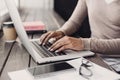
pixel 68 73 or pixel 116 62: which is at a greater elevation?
pixel 68 73

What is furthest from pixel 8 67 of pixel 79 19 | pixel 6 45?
pixel 79 19

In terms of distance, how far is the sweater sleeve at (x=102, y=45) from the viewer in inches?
51.7

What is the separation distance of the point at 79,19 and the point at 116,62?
51 centimetres

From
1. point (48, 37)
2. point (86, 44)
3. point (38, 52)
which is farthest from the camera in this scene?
point (48, 37)

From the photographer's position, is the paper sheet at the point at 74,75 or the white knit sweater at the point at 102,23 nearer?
the paper sheet at the point at 74,75

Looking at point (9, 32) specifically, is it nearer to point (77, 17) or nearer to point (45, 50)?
point (45, 50)

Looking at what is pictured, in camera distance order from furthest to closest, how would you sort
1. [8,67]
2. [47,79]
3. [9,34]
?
[9,34]
[8,67]
[47,79]

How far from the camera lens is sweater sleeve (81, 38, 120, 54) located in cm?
131

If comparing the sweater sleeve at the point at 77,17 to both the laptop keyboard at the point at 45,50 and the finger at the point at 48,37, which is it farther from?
the laptop keyboard at the point at 45,50

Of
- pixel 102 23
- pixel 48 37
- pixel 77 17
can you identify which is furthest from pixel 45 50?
pixel 77 17

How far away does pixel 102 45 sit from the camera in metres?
1.39

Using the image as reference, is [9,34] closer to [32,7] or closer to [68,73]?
[68,73]

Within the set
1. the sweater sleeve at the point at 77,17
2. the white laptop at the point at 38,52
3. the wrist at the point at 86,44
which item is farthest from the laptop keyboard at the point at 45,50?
the sweater sleeve at the point at 77,17

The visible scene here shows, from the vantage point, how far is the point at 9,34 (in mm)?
1489
